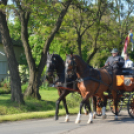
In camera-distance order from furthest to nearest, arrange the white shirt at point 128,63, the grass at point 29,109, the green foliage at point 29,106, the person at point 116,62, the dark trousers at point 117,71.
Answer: the green foliage at point 29,106, the white shirt at point 128,63, the dark trousers at point 117,71, the person at point 116,62, the grass at point 29,109

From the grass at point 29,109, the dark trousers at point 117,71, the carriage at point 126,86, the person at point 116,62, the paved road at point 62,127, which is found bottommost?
the paved road at point 62,127

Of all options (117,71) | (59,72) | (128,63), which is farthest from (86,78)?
(128,63)

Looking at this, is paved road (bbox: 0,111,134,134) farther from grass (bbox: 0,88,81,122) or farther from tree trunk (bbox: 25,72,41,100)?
tree trunk (bbox: 25,72,41,100)

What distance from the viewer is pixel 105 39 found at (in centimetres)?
2298

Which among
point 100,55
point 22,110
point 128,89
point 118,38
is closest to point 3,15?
point 22,110

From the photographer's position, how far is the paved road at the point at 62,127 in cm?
937

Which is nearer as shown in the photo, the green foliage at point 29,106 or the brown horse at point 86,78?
the brown horse at point 86,78

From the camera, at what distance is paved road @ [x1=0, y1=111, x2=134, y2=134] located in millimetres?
9367

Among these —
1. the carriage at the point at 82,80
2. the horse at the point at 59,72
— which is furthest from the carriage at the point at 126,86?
the horse at the point at 59,72

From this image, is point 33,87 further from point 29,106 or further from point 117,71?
point 117,71

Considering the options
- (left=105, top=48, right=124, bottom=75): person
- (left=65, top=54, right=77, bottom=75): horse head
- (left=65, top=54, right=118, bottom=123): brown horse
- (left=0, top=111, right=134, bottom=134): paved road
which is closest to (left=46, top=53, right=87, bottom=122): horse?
(left=65, top=54, right=118, bottom=123): brown horse

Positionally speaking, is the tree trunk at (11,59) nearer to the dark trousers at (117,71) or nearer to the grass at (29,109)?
the grass at (29,109)

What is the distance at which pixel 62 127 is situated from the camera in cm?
1020

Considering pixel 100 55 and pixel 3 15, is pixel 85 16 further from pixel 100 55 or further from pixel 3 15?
pixel 100 55
